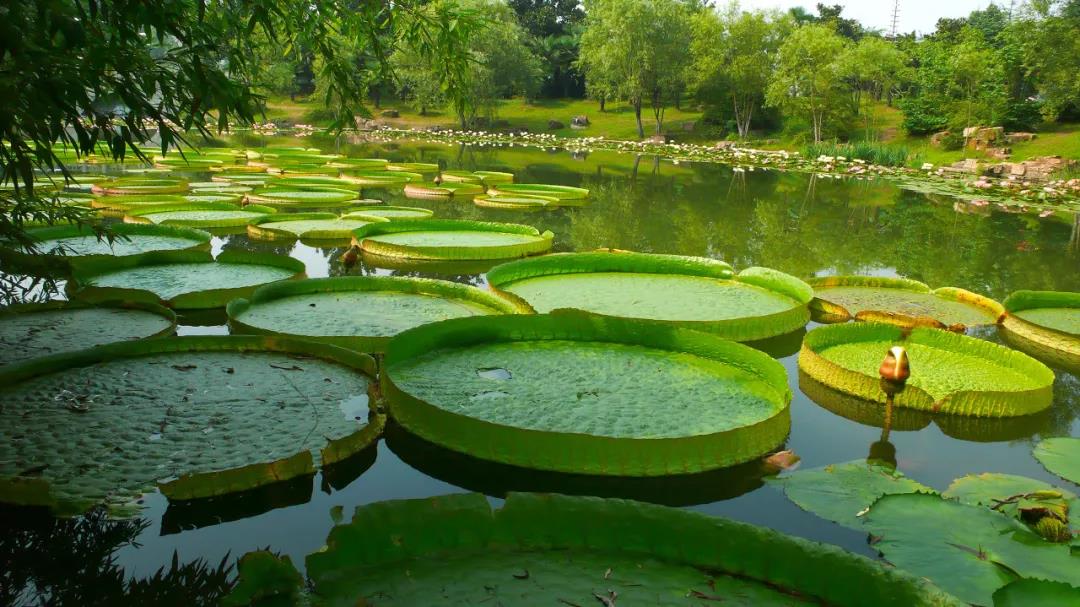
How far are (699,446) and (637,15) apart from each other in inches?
1623

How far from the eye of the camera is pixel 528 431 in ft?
11.3

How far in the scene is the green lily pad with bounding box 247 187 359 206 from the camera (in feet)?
40.4

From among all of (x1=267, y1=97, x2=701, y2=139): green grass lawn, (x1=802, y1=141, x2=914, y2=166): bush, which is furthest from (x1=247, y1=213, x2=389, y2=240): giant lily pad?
(x1=267, y1=97, x2=701, y2=139): green grass lawn

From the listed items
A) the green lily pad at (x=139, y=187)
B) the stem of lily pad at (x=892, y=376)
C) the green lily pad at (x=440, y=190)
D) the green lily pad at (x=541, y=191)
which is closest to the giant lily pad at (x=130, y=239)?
the green lily pad at (x=139, y=187)

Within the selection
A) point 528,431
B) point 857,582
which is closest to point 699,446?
point 528,431

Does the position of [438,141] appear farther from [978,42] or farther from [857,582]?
[857,582]

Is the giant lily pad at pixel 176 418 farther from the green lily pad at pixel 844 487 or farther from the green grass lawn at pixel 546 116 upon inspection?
the green grass lawn at pixel 546 116

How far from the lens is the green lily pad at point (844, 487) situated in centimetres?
324

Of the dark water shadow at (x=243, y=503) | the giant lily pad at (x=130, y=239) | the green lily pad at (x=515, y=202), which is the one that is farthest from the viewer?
the green lily pad at (x=515, y=202)

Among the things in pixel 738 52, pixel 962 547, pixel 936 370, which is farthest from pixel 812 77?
pixel 962 547

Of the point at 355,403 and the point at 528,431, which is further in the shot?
the point at 355,403

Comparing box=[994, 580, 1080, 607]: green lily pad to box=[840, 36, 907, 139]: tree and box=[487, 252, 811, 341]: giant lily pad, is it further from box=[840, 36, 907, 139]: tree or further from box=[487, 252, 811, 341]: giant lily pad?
box=[840, 36, 907, 139]: tree

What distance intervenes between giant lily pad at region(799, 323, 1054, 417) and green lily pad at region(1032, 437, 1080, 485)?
1.45 feet

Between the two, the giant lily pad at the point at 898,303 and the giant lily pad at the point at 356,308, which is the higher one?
the giant lily pad at the point at 356,308
